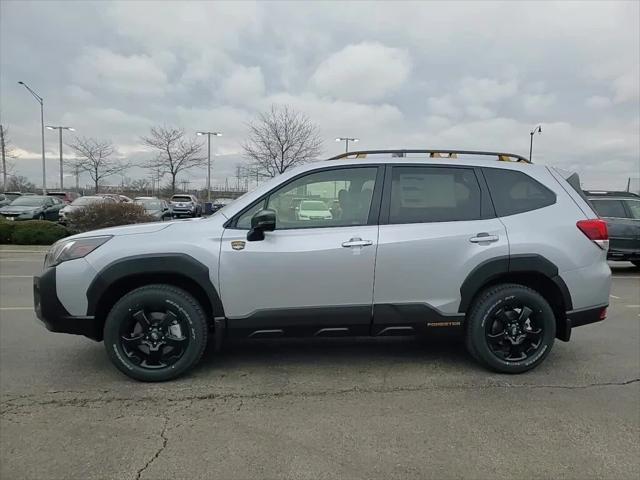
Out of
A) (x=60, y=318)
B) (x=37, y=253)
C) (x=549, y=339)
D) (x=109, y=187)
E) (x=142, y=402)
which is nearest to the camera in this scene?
(x=142, y=402)

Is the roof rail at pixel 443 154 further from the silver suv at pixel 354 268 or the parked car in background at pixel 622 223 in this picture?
the parked car in background at pixel 622 223

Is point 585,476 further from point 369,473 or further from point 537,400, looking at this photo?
point 369,473

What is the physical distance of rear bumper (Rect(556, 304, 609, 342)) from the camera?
13.6ft

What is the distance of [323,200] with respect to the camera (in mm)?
4066

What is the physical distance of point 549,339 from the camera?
13.3 ft

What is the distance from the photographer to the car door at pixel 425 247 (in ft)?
12.8

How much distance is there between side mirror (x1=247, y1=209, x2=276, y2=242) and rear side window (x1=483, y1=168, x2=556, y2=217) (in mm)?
1943

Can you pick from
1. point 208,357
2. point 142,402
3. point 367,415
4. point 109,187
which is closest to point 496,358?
point 367,415

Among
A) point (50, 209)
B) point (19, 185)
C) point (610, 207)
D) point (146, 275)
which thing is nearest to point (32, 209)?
point (50, 209)

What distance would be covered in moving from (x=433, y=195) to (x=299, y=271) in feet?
4.40

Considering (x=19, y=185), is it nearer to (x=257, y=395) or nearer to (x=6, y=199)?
(x=6, y=199)

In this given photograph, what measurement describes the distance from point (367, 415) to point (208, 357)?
70.0 inches

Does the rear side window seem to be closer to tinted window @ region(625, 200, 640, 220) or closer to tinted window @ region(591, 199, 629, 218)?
tinted window @ region(591, 199, 629, 218)

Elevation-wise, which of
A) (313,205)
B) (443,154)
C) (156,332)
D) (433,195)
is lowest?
(156,332)
